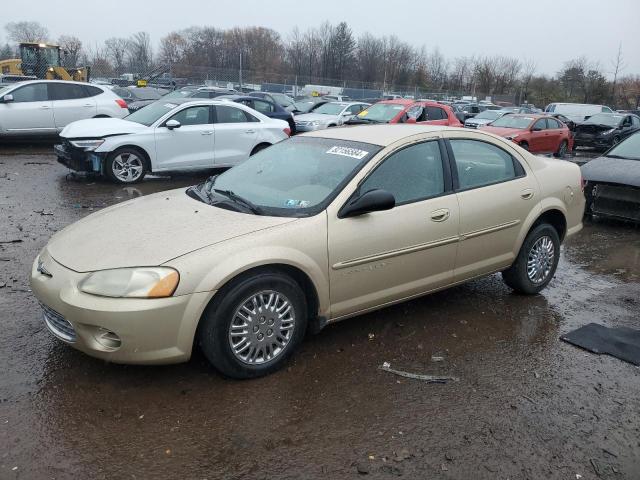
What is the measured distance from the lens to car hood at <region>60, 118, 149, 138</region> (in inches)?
371

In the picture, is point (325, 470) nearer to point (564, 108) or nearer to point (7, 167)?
point (7, 167)

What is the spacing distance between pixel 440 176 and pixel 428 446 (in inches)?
86.2

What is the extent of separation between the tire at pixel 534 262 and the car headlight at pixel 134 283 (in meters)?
3.26

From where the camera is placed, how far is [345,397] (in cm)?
337

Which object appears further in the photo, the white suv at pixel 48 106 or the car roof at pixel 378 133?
the white suv at pixel 48 106

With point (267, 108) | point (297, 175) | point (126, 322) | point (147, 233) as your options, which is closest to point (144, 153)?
point (267, 108)

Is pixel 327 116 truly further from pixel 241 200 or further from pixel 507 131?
pixel 241 200

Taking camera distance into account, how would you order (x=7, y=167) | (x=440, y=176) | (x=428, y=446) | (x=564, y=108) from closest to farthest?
(x=428, y=446)
(x=440, y=176)
(x=7, y=167)
(x=564, y=108)

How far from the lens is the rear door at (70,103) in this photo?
1260cm

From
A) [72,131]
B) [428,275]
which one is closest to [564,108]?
[72,131]

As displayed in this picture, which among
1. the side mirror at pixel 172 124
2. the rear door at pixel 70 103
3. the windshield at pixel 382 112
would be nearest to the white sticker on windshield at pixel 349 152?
the side mirror at pixel 172 124

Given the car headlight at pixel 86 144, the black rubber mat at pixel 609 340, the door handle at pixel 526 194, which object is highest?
the door handle at pixel 526 194

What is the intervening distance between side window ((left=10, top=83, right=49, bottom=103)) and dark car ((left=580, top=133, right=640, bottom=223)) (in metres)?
11.5

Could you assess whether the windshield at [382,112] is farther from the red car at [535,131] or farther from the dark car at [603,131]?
the dark car at [603,131]
